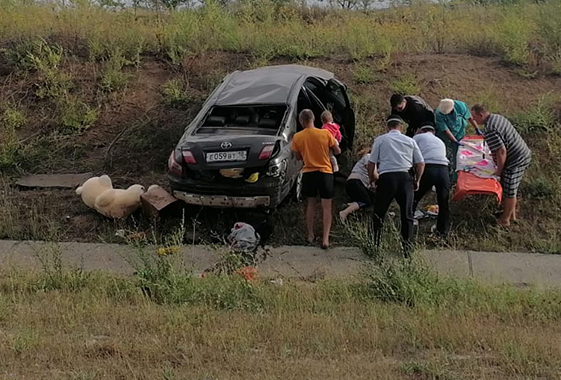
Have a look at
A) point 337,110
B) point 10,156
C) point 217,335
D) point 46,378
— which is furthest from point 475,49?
point 46,378

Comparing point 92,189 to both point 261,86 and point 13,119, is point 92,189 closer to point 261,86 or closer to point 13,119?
point 261,86

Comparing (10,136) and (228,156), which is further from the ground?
(228,156)

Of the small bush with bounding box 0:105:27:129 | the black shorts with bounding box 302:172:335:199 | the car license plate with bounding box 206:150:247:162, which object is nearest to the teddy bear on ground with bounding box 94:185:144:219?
the car license plate with bounding box 206:150:247:162

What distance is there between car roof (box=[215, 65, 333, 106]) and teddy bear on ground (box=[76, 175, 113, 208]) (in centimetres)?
196

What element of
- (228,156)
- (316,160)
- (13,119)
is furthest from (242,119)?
(13,119)

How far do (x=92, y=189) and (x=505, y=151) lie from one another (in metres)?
5.56

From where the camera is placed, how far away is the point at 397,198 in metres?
7.72

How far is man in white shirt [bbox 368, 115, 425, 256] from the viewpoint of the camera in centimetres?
761

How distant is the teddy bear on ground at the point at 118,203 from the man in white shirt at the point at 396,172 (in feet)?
10.9

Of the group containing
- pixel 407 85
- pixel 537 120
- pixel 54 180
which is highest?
pixel 407 85

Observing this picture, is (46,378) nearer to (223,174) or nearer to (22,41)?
(223,174)

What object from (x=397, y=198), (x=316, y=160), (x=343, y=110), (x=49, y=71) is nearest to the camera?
(x=397, y=198)

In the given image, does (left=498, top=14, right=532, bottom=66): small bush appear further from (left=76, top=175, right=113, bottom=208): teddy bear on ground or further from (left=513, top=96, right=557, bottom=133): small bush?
(left=76, top=175, right=113, bottom=208): teddy bear on ground

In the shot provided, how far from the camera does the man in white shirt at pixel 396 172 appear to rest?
7605 millimetres
